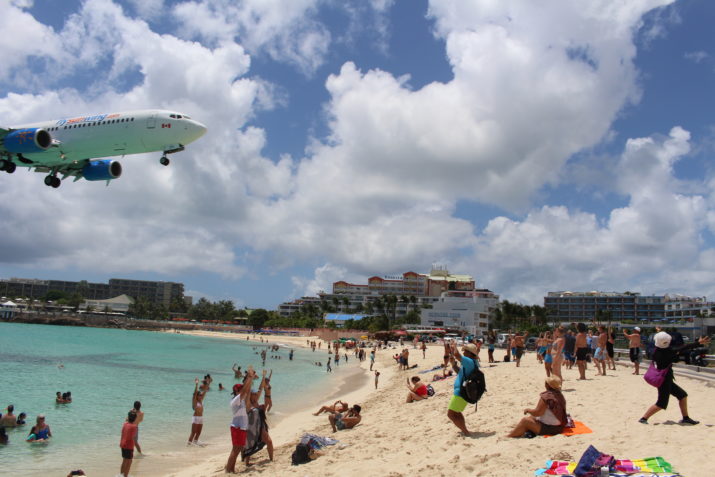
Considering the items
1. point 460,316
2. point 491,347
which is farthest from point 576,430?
point 460,316

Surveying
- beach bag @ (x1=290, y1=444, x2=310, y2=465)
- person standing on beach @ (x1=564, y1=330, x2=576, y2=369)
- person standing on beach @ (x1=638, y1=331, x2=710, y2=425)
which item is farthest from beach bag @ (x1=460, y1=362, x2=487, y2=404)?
Answer: person standing on beach @ (x1=564, y1=330, x2=576, y2=369)

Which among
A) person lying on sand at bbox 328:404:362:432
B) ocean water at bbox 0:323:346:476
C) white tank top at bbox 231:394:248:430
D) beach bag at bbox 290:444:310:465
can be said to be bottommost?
ocean water at bbox 0:323:346:476

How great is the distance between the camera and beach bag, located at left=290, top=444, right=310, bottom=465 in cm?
873

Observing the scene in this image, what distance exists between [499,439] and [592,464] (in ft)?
7.13

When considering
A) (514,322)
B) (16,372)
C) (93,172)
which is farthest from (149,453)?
(514,322)

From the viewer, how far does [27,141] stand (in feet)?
87.6

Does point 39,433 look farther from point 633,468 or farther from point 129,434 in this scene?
point 633,468

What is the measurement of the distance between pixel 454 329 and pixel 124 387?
7513 centimetres

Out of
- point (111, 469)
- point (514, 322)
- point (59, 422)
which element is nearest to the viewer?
point (111, 469)

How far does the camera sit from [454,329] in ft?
313

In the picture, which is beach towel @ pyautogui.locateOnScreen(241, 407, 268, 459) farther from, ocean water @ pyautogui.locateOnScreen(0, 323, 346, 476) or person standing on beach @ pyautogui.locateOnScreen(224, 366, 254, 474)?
ocean water @ pyautogui.locateOnScreen(0, 323, 346, 476)

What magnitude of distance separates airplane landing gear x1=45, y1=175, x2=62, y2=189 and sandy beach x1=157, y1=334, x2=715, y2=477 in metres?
23.5

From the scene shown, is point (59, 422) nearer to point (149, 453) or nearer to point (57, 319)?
point (149, 453)

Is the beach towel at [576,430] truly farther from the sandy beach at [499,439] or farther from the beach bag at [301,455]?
the beach bag at [301,455]
